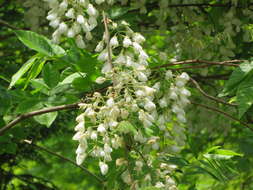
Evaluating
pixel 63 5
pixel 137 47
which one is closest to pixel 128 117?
pixel 137 47

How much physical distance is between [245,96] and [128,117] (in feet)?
→ 1.69

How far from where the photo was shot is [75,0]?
201cm

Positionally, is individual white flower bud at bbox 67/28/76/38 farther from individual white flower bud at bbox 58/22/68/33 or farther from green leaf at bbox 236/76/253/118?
green leaf at bbox 236/76/253/118

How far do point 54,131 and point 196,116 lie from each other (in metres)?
1.32

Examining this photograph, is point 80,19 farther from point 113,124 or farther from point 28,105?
point 113,124

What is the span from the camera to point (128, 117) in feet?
5.47

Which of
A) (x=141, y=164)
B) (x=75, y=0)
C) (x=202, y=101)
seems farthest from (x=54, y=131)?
(x=141, y=164)

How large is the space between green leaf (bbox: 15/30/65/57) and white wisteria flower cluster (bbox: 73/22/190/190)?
0.21m

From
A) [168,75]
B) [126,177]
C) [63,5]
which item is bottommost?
[126,177]

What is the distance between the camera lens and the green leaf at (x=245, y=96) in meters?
1.80

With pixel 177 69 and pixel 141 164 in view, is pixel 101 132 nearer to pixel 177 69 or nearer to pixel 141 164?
pixel 141 164

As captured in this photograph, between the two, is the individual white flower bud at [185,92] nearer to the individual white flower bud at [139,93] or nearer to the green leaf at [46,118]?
the individual white flower bud at [139,93]

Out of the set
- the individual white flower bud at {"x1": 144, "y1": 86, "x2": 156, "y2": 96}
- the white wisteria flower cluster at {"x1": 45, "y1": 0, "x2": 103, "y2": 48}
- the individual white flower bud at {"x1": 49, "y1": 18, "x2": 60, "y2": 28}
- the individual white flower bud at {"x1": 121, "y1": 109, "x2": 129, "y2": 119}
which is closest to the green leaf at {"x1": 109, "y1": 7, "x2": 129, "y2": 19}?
the white wisteria flower cluster at {"x1": 45, "y1": 0, "x2": 103, "y2": 48}

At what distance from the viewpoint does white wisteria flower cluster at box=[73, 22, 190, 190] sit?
1.59m
